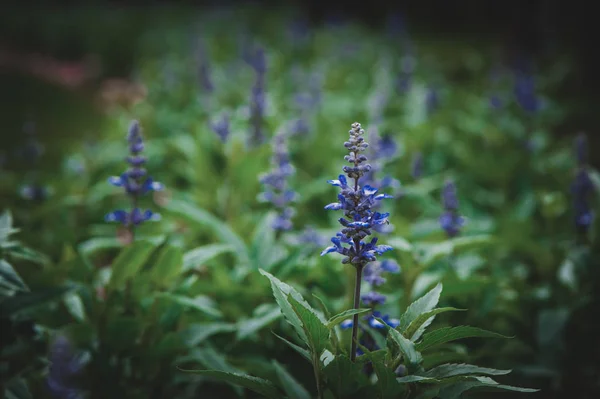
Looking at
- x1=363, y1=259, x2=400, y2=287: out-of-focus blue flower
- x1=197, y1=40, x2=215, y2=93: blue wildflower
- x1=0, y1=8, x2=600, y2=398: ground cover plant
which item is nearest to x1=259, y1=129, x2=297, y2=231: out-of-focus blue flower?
x1=0, y1=8, x2=600, y2=398: ground cover plant

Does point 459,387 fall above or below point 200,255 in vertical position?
below

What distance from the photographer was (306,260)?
3719 millimetres

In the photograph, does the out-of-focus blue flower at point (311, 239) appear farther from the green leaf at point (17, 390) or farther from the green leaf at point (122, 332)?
the green leaf at point (17, 390)

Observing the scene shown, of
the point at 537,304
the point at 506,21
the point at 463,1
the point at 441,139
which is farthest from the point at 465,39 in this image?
the point at 537,304

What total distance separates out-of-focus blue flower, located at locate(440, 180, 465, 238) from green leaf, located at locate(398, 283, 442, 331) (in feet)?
4.13

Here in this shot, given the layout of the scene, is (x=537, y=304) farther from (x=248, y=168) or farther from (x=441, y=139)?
(x=441, y=139)

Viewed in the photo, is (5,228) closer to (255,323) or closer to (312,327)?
(255,323)

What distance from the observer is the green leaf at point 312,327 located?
7.38 ft

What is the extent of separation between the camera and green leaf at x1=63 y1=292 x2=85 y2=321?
3.13 metres

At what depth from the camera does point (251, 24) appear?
46.4ft

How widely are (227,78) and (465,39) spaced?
22.9 ft

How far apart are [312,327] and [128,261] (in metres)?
1.26

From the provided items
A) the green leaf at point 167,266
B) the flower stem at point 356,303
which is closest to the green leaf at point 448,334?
the flower stem at point 356,303

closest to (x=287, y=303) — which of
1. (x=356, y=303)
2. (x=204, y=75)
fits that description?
(x=356, y=303)
